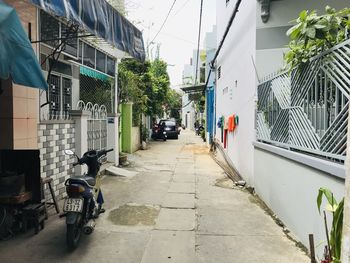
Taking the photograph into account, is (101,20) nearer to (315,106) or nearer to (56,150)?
(56,150)

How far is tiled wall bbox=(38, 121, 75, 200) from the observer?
5539mm

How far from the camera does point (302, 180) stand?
4180 millimetres

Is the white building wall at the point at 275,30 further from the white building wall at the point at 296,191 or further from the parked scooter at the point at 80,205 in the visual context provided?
the parked scooter at the point at 80,205

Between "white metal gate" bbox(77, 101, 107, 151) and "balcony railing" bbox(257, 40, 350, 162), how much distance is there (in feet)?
15.2

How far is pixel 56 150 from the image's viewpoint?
234 inches

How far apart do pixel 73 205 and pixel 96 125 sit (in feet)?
16.5

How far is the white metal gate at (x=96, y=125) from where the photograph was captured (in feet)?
27.6

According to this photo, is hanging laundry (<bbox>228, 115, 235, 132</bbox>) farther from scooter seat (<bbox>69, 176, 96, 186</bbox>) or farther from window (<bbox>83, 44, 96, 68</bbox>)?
scooter seat (<bbox>69, 176, 96, 186</bbox>)

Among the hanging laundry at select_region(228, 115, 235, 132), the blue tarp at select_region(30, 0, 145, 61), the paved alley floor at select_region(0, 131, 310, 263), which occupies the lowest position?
the paved alley floor at select_region(0, 131, 310, 263)

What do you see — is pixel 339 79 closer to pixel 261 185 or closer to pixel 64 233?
pixel 261 185

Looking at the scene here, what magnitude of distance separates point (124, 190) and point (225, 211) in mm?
2502

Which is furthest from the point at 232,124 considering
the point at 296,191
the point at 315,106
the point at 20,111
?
the point at 20,111

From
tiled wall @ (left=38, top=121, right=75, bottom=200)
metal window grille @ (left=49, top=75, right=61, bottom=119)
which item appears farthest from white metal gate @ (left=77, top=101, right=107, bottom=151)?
tiled wall @ (left=38, top=121, right=75, bottom=200)

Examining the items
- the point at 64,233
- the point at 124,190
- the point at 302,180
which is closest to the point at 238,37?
the point at 124,190
